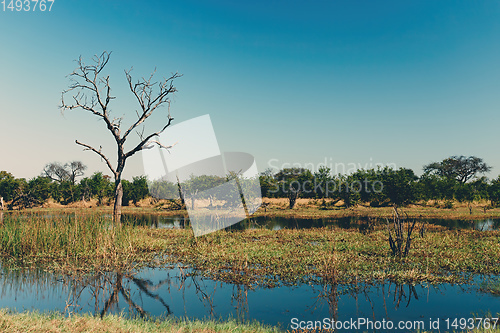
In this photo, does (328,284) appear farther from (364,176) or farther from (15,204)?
(15,204)

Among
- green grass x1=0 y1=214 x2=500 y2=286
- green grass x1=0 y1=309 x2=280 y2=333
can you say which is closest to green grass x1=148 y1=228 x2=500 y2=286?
green grass x1=0 y1=214 x2=500 y2=286

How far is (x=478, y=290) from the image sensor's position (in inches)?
335

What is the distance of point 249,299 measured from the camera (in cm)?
798

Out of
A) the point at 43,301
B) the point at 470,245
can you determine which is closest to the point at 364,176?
the point at 470,245

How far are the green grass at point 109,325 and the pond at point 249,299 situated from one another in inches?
22.7

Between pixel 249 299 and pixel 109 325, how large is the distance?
3.33 metres

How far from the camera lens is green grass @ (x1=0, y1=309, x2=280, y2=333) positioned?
18.0 ft

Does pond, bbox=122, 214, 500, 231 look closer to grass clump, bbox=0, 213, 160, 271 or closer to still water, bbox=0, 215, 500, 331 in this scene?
grass clump, bbox=0, 213, 160, 271

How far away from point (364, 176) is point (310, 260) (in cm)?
3734

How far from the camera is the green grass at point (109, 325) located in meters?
5.49

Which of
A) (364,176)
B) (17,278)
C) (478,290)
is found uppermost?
(364,176)

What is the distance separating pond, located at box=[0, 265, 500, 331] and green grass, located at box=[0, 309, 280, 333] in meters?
0.58

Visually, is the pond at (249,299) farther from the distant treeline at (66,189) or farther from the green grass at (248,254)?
the distant treeline at (66,189)

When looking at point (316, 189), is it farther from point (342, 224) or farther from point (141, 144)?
point (141, 144)
